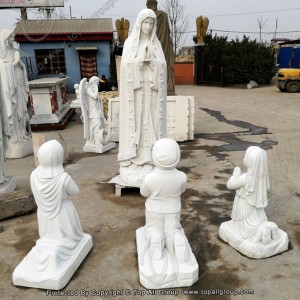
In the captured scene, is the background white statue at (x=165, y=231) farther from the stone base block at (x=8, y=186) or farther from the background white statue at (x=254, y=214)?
the stone base block at (x=8, y=186)

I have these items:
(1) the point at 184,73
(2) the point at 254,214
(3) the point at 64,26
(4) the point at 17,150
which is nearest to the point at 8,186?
(4) the point at 17,150

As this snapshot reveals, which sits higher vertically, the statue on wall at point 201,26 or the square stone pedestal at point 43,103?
the statue on wall at point 201,26

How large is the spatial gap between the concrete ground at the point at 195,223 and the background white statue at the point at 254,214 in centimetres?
12

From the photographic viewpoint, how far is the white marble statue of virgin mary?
4.53 m

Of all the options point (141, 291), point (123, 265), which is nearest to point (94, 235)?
point (123, 265)

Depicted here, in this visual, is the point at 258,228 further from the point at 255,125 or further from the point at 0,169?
the point at 255,125

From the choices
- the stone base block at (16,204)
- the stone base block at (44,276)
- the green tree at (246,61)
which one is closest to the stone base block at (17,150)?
the stone base block at (16,204)

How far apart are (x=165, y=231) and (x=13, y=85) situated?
5456 millimetres

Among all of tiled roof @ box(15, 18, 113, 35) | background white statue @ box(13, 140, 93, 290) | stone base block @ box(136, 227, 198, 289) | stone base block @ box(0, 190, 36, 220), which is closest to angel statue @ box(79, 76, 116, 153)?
stone base block @ box(0, 190, 36, 220)

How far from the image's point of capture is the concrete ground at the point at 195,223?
301cm

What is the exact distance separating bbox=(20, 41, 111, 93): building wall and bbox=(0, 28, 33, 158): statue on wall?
11486 mm

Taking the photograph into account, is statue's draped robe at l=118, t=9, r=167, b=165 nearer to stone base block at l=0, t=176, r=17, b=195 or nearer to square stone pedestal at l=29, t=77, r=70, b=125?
stone base block at l=0, t=176, r=17, b=195

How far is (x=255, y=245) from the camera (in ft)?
11.1

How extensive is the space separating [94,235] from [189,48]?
3981 centimetres
